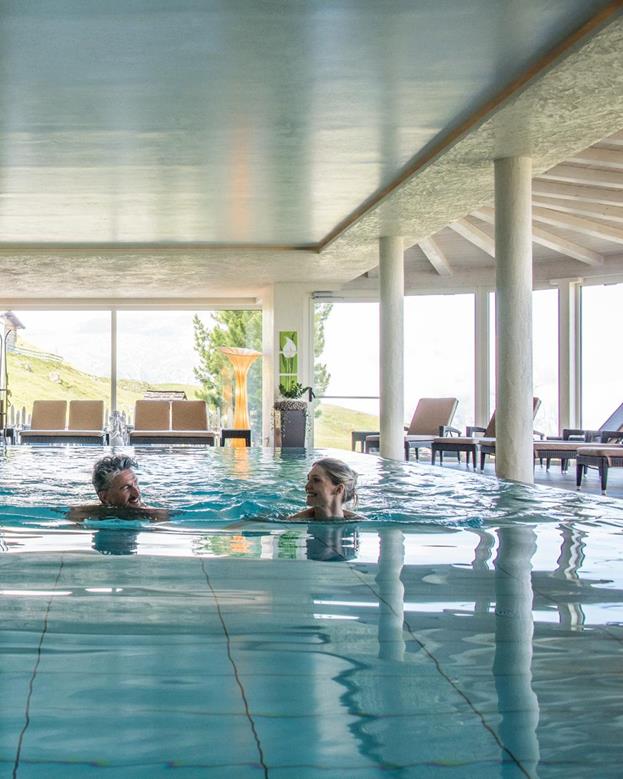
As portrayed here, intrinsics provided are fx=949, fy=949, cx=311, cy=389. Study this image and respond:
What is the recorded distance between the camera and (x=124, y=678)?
1.93 m

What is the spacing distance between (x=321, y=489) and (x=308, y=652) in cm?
230

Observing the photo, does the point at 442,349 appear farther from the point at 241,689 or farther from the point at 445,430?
the point at 241,689

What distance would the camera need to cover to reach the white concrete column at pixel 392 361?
1093cm

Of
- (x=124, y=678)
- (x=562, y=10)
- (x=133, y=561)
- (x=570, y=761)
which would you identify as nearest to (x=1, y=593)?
(x=133, y=561)

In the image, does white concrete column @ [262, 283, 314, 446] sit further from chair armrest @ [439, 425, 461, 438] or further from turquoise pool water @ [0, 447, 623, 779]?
turquoise pool water @ [0, 447, 623, 779]

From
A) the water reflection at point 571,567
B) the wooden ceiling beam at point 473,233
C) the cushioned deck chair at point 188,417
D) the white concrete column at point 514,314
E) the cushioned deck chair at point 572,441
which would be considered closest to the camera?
the water reflection at point 571,567

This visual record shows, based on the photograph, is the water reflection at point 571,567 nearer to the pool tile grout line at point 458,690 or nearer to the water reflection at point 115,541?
the pool tile grout line at point 458,690

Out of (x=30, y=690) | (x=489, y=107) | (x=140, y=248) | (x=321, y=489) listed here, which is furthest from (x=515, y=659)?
(x=140, y=248)

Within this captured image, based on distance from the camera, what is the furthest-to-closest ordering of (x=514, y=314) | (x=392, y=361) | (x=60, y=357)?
(x=60, y=357)
(x=392, y=361)
(x=514, y=314)

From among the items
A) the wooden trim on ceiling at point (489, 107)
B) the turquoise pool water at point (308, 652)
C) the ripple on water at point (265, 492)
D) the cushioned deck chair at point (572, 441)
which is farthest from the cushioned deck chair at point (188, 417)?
the turquoise pool water at point (308, 652)

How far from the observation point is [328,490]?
444cm

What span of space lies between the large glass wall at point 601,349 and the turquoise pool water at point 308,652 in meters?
10.2

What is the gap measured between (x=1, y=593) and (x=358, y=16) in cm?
332

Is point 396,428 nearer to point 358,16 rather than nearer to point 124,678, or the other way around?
point 358,16
